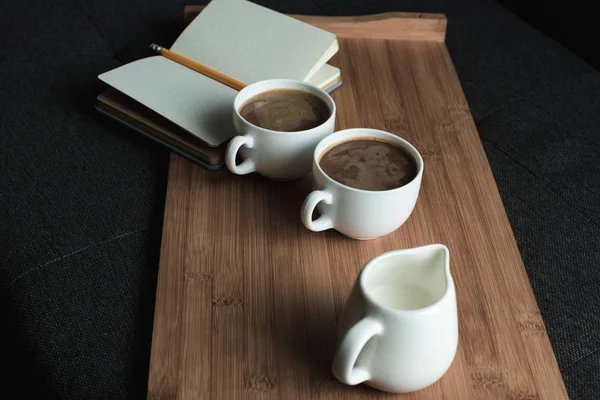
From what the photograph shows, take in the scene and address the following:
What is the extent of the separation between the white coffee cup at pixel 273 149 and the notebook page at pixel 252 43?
0.16m

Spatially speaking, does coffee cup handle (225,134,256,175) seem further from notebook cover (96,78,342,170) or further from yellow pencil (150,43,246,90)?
yellow pencil (150,43,246,90)

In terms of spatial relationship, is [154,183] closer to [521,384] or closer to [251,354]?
[251,354]

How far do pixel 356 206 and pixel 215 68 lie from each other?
1.28ft

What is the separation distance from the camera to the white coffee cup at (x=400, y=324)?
1.86 ft

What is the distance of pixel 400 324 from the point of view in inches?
22.3

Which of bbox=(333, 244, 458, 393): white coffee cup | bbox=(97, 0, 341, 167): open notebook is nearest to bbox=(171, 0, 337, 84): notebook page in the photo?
bbox=(97, 0, 341, 167): open notebook

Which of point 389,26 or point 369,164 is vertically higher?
point 369,164

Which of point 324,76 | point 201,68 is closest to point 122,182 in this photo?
point 201,68

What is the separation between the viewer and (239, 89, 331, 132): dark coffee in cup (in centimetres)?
83

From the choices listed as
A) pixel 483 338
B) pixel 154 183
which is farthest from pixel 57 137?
pixel 483 338

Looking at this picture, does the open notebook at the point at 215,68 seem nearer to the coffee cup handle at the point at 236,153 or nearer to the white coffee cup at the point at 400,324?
the coffee cup handle at the point at 236,153

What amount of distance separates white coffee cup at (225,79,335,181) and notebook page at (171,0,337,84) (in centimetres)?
16

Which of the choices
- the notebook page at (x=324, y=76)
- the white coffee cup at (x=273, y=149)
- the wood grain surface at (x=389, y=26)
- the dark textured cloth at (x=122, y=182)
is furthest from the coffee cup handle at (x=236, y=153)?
the wood grain surface at (x=389, y=26)

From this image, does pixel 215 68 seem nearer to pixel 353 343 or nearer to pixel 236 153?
pixel 236 153
